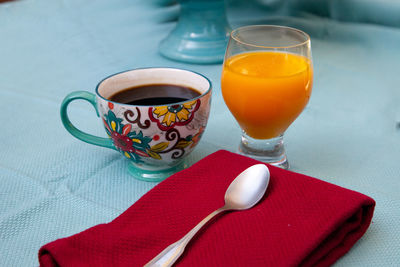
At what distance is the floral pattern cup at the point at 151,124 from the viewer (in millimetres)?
521

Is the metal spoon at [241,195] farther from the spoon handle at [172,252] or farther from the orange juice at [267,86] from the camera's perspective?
the orange juice at [267,86]

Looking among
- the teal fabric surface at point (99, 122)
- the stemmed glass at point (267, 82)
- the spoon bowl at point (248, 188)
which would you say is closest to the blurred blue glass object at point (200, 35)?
the teal fabric surface at point (99, 122)

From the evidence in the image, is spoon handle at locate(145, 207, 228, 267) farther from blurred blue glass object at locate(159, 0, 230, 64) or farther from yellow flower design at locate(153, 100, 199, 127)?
blurred blue glass object at locate(159, 0, 230, 64)

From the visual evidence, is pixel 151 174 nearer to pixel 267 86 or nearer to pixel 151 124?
pixel 151 124

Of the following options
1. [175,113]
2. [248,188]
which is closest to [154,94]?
[175,113]

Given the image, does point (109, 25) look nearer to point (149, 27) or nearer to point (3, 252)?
point (149, 27)

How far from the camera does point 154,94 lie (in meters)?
0.59

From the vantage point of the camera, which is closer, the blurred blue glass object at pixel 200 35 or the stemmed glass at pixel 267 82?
the stemmed glass at pixel 267 82

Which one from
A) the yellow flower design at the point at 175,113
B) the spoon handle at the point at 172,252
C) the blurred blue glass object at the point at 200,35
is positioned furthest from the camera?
the blurred blue glass object at the point at 200,35

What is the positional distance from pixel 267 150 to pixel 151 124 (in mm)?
175

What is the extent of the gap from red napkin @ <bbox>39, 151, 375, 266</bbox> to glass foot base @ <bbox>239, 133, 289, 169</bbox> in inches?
3.8

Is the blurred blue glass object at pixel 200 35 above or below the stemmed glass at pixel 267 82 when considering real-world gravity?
below

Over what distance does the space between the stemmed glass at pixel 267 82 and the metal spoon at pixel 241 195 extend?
0.10 metres

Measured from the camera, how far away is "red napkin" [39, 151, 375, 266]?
1.32 feet
